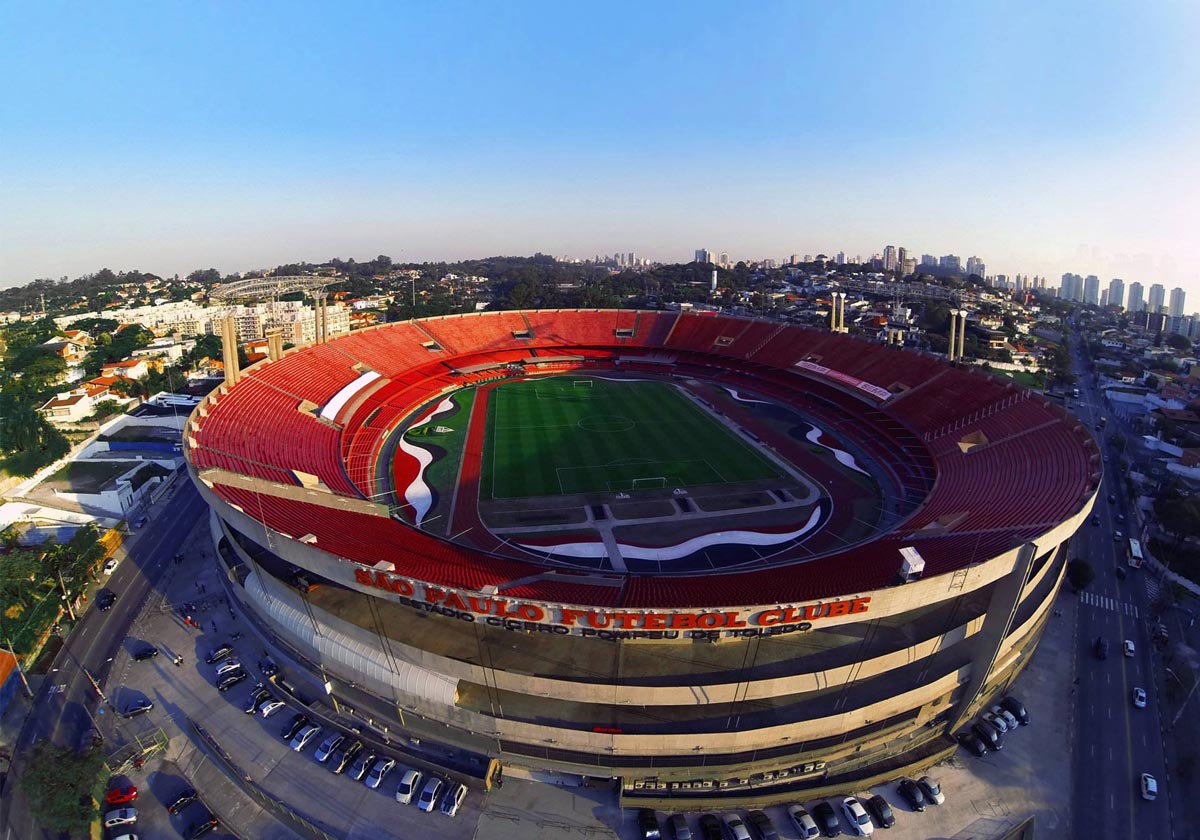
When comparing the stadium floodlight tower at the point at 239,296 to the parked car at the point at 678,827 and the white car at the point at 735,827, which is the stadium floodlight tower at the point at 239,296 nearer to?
the parked car at the point at 678,827

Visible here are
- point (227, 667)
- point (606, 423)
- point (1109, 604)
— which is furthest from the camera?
point (606, 423)

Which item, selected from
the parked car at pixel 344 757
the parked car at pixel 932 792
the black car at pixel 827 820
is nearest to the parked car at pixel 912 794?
the parked car at pixel 932 792

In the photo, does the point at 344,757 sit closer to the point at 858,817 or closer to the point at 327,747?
the point at 327,747

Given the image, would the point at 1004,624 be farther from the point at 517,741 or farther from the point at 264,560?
the point at 264,560

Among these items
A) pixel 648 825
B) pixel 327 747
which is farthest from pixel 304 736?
pixel 648 825

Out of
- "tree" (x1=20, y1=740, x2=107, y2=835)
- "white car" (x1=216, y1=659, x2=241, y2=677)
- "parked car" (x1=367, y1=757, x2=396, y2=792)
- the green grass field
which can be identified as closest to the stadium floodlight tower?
the green grass field

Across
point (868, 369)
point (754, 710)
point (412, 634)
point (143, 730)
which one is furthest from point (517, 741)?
point (868, 369)

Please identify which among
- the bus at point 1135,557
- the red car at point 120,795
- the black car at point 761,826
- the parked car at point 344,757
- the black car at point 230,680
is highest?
the bus at point 1135,557
